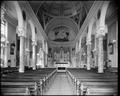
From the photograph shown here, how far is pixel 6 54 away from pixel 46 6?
10780mm

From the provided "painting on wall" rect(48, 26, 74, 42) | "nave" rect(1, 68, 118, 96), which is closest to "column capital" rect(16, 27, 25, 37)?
"nave" rect(1, 68, 118, 96)

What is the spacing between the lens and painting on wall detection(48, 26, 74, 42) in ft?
115

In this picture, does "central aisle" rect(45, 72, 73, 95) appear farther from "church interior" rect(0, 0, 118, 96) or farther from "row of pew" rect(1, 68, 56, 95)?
"row of pew" rect(1, 68, 56, 95)

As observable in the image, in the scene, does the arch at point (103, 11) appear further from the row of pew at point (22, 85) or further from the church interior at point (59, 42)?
the row of pew at point (22, 85)

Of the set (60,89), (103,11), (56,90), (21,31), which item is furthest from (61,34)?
(56,90)

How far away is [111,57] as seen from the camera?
21781 mm

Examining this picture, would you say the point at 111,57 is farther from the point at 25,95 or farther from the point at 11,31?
the point at 25,95

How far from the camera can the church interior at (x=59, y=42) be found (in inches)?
468

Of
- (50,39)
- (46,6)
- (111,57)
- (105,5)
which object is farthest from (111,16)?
(50,39)

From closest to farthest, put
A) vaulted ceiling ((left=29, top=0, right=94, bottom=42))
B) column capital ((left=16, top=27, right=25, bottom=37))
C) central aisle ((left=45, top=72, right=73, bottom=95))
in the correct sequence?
1. central aisle ((left=45, top=72, right=73, bottom=95))
2. column capital ((left=16, top=27, right=25, bottom=37))
3. vaulted ceiling ((left=29, top=0, right=94, bottom=42))

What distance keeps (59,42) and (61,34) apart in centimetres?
190

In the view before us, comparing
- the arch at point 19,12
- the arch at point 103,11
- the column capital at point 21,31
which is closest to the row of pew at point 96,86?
the arch at point 103,11

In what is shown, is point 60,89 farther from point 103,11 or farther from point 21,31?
point 103,11

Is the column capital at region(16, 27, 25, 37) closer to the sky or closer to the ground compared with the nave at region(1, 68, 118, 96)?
closer to the sky
